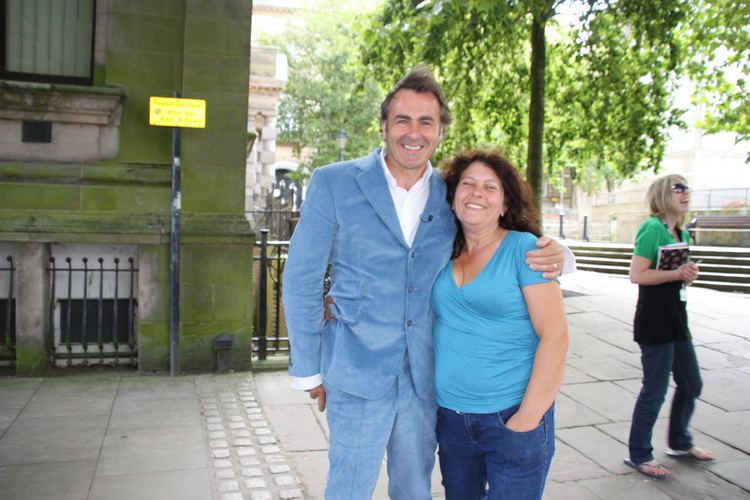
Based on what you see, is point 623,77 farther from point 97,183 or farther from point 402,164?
point 402,164

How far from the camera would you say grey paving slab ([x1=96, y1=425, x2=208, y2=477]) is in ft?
13.4

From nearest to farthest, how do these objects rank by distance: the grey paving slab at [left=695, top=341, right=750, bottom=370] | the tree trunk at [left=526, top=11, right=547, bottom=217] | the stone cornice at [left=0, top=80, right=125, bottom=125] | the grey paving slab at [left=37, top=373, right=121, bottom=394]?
1. the grey paving slab at [left=37, top=373, right=121, bottom=394]
2. the stone cornice at [left=0, top=80, right=125, bottom=125]
3. the grey paving slab at [left=695, top=341, right=750, bottom=370]
4. the tree trunk at [left=526, top=11, right=547, bottom=217]

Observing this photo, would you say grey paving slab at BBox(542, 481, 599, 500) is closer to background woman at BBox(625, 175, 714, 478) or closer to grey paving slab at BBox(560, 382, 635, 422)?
background woman at BBox(625, 175, 714, 478)

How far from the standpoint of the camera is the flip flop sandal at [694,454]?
14.4ft

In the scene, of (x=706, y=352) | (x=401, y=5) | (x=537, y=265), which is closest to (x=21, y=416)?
(x=537, y=265)

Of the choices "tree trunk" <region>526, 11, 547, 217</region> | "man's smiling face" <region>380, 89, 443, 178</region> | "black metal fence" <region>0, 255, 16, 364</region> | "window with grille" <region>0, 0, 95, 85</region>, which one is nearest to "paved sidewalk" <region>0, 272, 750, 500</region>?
"black metal fence" <region>0, 255, 16, 364</region>

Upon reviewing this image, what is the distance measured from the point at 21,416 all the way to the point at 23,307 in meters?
1.46

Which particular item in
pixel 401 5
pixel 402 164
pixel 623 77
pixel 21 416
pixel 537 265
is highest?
pixel 401 5

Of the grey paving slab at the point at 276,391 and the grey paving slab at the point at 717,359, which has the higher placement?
the grey paving slab at the point at 717,359

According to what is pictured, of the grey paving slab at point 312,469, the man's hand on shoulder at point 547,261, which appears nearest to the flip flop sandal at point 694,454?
the grey paving slab at point 312,469

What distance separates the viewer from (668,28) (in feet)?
34.7

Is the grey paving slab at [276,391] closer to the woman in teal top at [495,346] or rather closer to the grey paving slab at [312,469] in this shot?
the grey paving slab at [312,469]

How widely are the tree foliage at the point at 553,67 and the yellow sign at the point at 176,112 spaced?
4355 mm

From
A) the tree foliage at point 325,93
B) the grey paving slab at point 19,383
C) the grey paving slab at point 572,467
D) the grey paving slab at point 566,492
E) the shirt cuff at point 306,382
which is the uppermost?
the tree foliage at point 325,93
